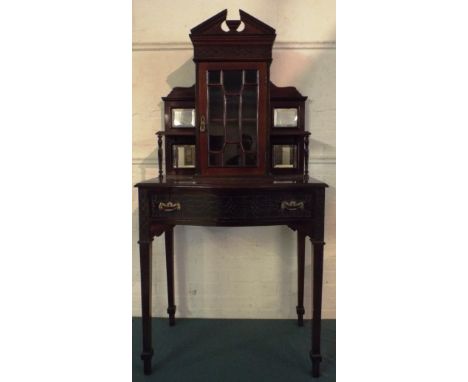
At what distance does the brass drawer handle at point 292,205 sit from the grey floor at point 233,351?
82 centimetres

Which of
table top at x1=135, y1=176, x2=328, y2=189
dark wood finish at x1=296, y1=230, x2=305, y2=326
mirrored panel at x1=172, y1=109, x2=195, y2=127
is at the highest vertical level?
mirrored panel at x1=172, y1=109, x2=195, y2=127

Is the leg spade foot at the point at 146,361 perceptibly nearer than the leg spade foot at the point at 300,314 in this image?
Yes

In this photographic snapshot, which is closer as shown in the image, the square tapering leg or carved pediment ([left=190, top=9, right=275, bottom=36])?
the square tapering leg

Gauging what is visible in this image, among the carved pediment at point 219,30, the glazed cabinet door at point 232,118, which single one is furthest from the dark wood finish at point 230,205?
the carved pediment at point 219,30

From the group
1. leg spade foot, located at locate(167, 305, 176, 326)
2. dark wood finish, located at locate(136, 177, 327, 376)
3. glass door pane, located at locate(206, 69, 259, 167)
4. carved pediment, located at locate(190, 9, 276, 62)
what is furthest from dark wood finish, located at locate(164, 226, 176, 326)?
carved pediment, located at locate(190, 9, 276, 62)

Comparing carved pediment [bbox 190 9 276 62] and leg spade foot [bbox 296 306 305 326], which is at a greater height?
carved pediment [bbox 190 9 276 62]

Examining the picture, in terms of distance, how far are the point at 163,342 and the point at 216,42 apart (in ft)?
5.47

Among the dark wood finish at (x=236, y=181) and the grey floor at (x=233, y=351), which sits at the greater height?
the dark wood finish at (x=236, y=181)

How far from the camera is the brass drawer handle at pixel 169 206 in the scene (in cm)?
169

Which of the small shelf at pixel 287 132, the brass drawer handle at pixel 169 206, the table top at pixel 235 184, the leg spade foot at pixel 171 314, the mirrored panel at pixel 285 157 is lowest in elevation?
the leg spade foot at pixel 171 314

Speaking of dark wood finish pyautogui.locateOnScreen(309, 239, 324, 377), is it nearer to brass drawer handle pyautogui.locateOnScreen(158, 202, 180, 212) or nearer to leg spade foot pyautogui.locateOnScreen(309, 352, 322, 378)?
leg spade foot pyautogui.locateOnScreen(309, 352, 322, 378)

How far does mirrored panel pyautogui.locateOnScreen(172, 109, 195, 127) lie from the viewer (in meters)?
2.11

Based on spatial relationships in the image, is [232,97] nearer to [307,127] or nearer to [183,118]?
[183,118]

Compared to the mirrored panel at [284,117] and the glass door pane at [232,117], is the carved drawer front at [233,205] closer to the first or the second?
the glass door pane at [232,117]
